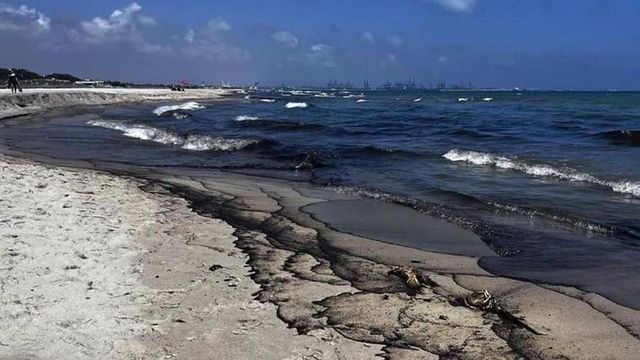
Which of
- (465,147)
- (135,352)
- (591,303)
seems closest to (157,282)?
(135,352)

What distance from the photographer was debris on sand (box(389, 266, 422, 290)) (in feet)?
18.6

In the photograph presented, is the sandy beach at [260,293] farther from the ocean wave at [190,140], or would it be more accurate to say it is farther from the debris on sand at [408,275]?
the ocean wave at [190,140]

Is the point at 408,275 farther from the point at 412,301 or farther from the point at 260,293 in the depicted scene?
the point at 260,293

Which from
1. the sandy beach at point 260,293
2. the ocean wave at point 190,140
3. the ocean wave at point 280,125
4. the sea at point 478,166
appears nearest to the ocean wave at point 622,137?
the sea at point 478,166

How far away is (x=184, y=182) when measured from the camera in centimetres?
1244

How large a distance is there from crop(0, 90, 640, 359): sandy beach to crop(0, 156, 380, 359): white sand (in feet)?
0.05

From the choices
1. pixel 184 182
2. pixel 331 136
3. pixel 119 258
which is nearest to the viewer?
pixel 119 258

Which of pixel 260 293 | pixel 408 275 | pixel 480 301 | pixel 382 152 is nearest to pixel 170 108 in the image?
pixel 382 152

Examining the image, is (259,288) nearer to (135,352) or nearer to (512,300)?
(135,352)

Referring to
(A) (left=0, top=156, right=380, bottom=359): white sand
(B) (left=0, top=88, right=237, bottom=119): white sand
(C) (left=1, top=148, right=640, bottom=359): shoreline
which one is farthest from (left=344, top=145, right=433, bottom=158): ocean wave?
(B) (left=0, top=88, right=237, bottom=119): white sand

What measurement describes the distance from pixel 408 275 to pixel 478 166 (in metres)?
10.5

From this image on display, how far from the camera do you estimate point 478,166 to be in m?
15.7

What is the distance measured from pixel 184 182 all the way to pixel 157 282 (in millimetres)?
7239

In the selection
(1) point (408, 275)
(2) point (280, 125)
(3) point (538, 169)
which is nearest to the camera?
(1) point (408, 275)
